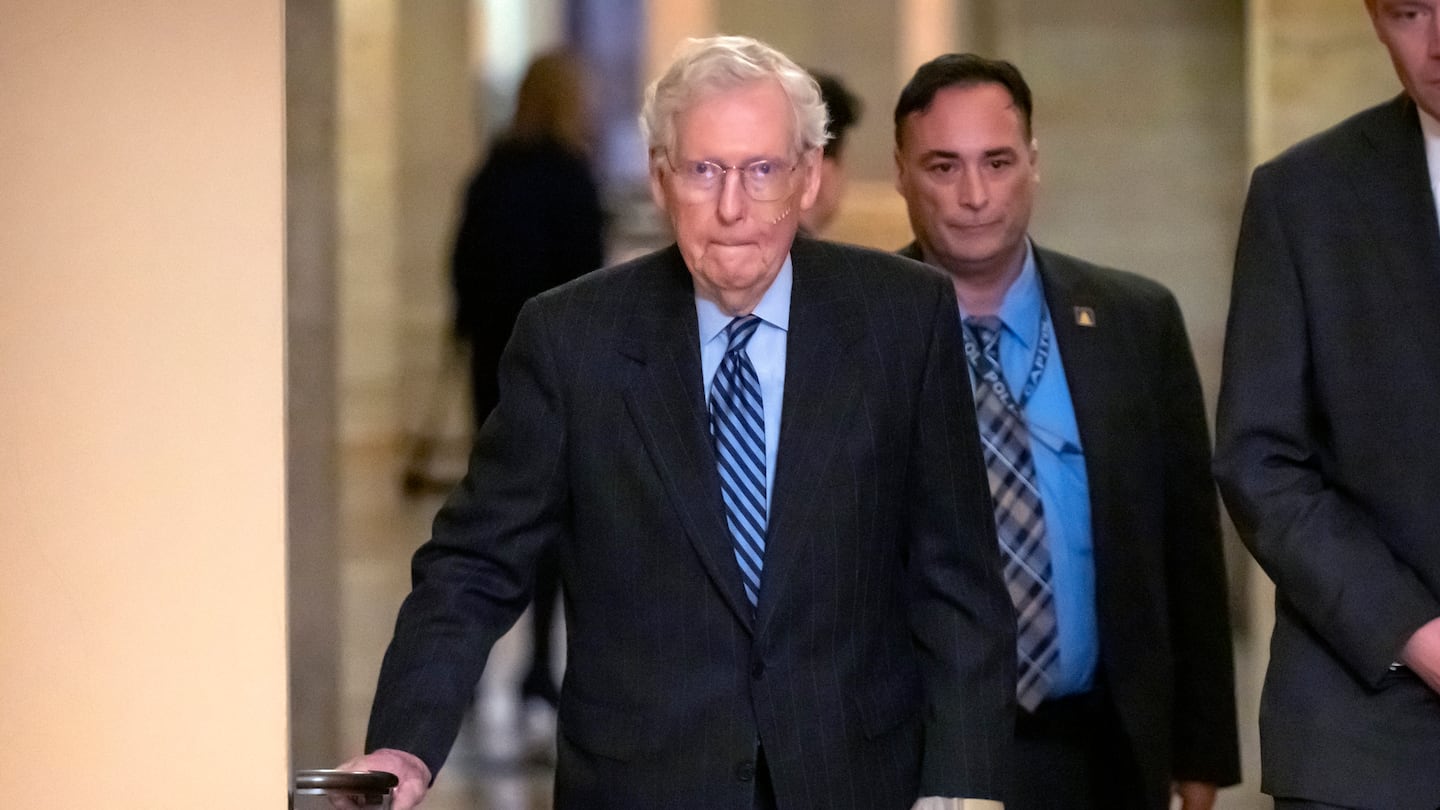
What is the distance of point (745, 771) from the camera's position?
259 cm

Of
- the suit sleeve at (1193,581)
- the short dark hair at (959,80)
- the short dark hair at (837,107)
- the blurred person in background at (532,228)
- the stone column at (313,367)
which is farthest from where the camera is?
the blurred person in background at (532,228)

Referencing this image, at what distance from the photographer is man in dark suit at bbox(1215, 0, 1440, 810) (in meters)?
2.53

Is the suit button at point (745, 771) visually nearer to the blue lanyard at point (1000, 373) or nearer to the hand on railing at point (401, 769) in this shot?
the hand on railing at point (401, 769)

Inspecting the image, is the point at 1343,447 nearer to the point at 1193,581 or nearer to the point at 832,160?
the point at 1193,581

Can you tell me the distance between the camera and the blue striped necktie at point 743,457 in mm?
2633

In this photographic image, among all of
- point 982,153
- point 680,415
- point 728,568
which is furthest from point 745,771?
point 982,153

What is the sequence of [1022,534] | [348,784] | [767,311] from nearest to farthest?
[348,784], [767,311], [1022,534]

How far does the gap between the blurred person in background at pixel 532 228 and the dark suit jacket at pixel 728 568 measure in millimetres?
2934

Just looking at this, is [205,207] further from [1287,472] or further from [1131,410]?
[1131,410]

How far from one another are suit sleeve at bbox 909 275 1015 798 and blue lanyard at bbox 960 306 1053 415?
84cm

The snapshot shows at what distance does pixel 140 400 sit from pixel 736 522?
2.69 ft

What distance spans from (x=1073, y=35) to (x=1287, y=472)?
370 centimetres

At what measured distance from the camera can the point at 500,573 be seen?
2.72 m

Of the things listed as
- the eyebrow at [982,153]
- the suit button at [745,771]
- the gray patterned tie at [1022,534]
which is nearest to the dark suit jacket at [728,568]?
the suit button at [745,771]
